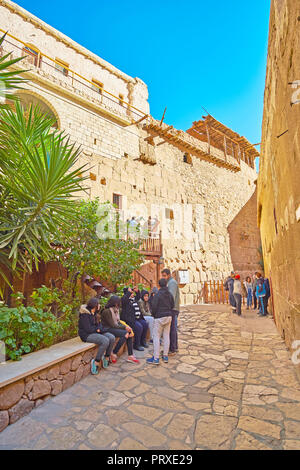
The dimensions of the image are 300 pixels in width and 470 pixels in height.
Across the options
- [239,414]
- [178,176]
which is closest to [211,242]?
[178,176]

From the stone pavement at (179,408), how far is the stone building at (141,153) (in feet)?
21.3

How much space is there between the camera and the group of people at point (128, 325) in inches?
167

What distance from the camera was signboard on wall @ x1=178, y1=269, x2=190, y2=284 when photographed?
14.0m

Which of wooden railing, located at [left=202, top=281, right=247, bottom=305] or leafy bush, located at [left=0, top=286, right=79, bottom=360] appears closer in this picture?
leafy bush, located at [left=0, top=286, right=79, bottom=360]

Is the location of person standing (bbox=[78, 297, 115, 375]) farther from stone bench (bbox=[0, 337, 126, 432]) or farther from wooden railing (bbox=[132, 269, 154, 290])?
wooden railing (bbox=[132, 269, 154, 290])

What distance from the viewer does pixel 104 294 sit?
6387 millimetres

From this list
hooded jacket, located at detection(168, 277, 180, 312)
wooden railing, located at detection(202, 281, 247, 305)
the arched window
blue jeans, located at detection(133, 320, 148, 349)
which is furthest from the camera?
wooden railing, located at detection(202, 281, 247, 305)

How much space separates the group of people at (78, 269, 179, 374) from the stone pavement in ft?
0.72

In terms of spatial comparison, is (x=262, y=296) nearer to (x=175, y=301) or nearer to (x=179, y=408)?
(x=175, y=301)

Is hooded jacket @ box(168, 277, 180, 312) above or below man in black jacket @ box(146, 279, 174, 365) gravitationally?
above

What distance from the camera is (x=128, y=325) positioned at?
4879mm

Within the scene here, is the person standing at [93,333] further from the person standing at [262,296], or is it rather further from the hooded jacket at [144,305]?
the person standing at [262,296]

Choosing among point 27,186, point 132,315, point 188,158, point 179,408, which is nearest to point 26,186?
point 27,186

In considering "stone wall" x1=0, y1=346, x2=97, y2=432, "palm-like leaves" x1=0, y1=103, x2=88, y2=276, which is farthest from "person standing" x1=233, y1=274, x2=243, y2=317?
"palm-like leaves" x1=0, y1=103, x2=88, y2=276
